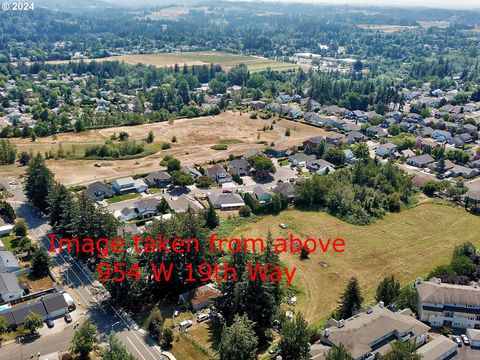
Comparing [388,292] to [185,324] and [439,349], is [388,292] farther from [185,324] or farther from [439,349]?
[185,324]

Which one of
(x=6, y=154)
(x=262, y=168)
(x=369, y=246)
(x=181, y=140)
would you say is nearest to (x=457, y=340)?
(x=369, y=246)

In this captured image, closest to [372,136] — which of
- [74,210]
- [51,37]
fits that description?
[74,210]

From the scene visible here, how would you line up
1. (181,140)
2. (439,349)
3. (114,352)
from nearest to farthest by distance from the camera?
(114,352)
(439,349)
(181,140)

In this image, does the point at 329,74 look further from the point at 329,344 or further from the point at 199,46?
the point at 329,344

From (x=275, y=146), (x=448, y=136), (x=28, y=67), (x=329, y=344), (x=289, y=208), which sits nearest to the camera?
(x=329, y=344)

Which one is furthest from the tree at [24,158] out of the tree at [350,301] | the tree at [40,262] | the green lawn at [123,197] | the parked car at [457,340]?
the parked car at [457,340]
